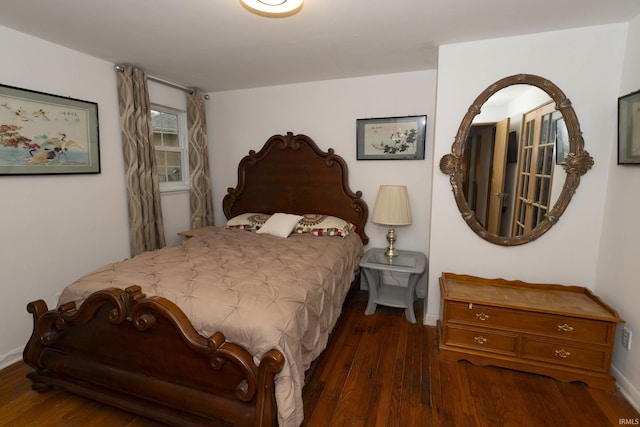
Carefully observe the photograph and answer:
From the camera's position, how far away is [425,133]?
10.1ft

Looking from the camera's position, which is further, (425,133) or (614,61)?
(425,133)

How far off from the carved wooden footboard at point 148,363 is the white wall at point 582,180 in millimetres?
1840

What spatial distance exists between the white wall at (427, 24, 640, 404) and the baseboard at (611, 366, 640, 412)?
4 centimetres

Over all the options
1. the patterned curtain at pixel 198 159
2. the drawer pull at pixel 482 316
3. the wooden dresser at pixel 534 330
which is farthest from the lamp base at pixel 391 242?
the patterned curtain at pixel 198 159

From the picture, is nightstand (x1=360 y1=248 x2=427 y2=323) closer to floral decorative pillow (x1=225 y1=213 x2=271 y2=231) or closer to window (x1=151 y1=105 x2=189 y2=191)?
floral decorative pillow (x1=225 y1=213 x2=271 y2=231)

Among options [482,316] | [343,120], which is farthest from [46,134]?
[482,316]

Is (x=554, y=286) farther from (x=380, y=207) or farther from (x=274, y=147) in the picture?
(x=274, y=147)

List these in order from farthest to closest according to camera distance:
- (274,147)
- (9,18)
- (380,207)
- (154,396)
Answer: (274,147) < (380,207) < (9,18) < (154,396)

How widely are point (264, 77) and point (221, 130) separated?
3.26 ft

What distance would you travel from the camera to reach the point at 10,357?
2.22 meters

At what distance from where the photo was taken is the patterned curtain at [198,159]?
3656 mm

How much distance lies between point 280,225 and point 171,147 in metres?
1.73

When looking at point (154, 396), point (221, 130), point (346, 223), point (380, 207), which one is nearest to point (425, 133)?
point (380, 207)

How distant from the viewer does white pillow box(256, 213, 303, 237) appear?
3.10 metres
